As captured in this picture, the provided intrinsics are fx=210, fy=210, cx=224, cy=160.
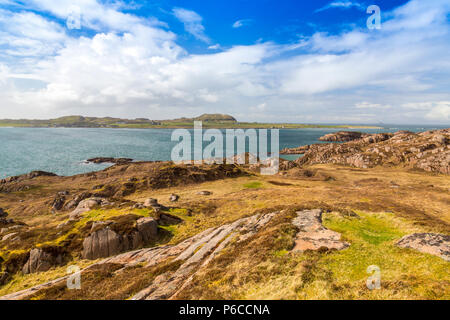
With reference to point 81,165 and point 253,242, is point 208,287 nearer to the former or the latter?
point 253,242

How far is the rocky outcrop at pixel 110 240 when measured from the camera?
2400 cm

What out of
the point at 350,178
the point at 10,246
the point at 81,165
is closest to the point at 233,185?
the point at 350,178

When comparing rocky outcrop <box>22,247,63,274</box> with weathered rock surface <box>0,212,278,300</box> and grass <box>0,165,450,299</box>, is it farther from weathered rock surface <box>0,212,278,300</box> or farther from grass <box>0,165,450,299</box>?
weathered rock surface <box>0,212,278,300</box>

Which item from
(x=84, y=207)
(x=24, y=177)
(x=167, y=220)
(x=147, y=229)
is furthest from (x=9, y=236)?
(x=24, y=177)

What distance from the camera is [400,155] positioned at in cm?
9231

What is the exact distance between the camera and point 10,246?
25.1 meters

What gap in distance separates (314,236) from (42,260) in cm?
2802

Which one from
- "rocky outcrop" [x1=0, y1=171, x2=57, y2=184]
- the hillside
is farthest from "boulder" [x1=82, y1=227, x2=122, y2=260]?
"rocky outcrop" [x1=0, y1=171, x2=57, y2=184]

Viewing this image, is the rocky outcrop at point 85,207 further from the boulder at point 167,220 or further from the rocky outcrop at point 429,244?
the rocky outcrop at point 429,244

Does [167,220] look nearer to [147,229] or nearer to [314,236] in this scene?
[147,229]

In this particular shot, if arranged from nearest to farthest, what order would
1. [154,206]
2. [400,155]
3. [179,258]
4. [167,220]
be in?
[179,258]
[167,220]
[154,206]
[400,155]

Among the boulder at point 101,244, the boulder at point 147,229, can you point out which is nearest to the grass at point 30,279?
the boulder at point 101,244
